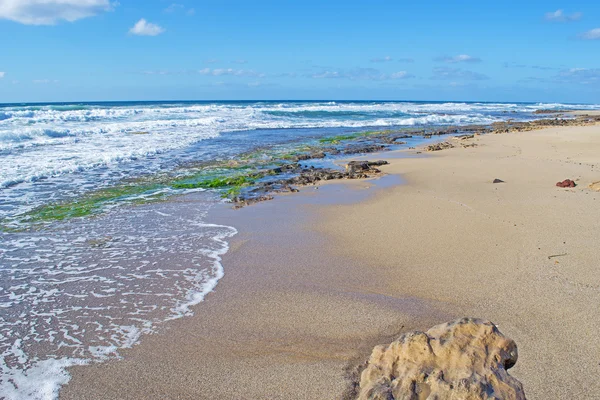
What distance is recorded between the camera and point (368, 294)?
14.6 ft

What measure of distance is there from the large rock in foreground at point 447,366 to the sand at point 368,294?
495 millimetres

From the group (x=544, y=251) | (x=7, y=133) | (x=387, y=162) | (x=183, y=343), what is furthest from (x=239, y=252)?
(x=7, y=133)

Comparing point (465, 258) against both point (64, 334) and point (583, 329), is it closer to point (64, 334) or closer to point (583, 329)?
point (583, 329)

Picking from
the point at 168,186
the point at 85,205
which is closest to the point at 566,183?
the point at 168,186

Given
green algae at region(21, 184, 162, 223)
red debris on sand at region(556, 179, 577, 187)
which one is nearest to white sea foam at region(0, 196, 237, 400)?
green algae at region(21, 184, 162, 223)

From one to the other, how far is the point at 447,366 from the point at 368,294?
6.46 feet

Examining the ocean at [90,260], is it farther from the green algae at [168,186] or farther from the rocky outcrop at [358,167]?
the rocky outcrop at [358,167]

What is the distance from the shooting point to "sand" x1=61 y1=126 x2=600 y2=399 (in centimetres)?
313

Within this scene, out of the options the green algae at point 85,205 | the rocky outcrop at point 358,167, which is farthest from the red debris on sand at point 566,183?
the green algae at point 85,205

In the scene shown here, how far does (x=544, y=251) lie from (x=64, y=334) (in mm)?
5188

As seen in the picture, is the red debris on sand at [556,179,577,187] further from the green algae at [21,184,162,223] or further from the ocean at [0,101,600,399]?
the green algae at [21,184,162,223]

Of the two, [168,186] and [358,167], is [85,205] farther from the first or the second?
[358,167]

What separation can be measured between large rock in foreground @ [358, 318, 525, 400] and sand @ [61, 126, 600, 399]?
1.62 ft

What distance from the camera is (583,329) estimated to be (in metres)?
3.60
